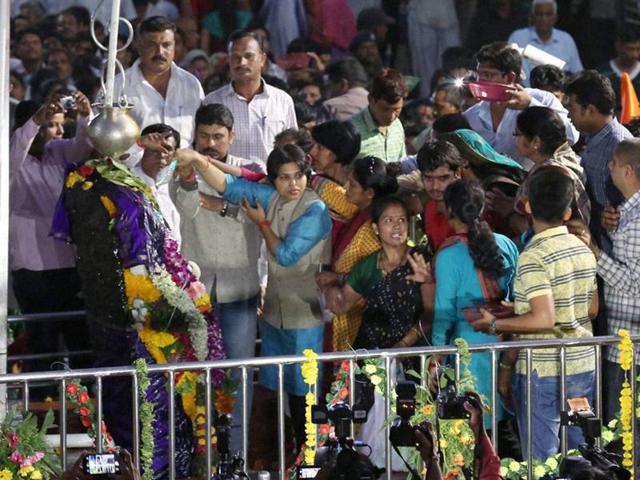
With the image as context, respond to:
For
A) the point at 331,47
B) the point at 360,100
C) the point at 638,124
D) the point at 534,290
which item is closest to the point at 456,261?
the point at 534,290

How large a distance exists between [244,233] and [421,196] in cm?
100

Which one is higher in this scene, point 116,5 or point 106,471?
point 116,5

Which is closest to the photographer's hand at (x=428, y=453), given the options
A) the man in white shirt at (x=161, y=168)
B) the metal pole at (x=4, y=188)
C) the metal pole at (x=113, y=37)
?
the metal pole at (x=4, y=188)

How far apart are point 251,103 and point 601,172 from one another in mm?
2582

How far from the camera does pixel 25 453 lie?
271 inches

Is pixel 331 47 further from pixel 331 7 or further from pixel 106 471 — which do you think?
pixel 106 471

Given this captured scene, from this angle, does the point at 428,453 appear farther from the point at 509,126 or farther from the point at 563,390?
the point at 509,126

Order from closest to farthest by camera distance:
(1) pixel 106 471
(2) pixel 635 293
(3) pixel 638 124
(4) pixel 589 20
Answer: (1) pixel 106 471, (2) pixel 635 293, (3) pixel 638 124, (4) pixel 589 20

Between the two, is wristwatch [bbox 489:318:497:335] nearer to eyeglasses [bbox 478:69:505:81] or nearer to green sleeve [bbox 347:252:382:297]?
green sleeve [bbox 347:252:382:297]

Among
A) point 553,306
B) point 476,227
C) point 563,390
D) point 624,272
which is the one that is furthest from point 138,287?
point 624,272

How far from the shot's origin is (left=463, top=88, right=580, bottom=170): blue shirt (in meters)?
9.72

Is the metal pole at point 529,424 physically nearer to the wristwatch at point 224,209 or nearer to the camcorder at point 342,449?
the camcorder at point 342,449

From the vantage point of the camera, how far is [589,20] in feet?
49.0

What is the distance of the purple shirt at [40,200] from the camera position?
1016 cm
